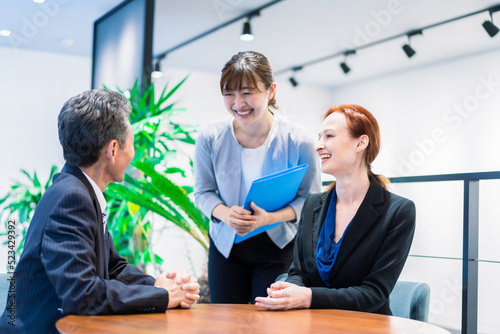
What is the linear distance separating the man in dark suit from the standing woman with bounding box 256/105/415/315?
371 millimetres

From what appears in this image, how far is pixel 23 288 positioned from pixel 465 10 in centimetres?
589

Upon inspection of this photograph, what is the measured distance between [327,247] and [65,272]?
86 centimetres

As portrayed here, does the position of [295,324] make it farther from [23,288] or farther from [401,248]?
[23,288]

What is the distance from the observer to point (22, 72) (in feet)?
18.2

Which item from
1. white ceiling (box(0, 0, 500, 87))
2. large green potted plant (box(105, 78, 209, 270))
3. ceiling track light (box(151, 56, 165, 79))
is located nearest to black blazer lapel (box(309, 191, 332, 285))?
large green potted plant (box(105, 78, 209, 270))

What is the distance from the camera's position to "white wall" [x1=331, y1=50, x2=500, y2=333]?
22.8 ft

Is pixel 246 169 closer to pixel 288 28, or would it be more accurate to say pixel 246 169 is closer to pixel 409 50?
pixel 288 28

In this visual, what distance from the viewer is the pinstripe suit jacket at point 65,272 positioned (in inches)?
47.9

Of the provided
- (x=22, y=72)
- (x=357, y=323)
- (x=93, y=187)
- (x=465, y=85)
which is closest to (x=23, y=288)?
(x=93, y=187)

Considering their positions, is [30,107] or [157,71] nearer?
[30,107]

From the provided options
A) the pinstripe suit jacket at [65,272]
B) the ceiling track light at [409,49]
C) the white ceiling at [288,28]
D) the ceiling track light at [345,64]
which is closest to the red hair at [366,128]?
the pinstripe suit jacket at [65,272]

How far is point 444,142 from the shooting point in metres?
7.57

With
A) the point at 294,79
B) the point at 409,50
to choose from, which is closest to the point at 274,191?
the point at 409,50

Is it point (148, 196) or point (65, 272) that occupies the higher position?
point (148, 196)
